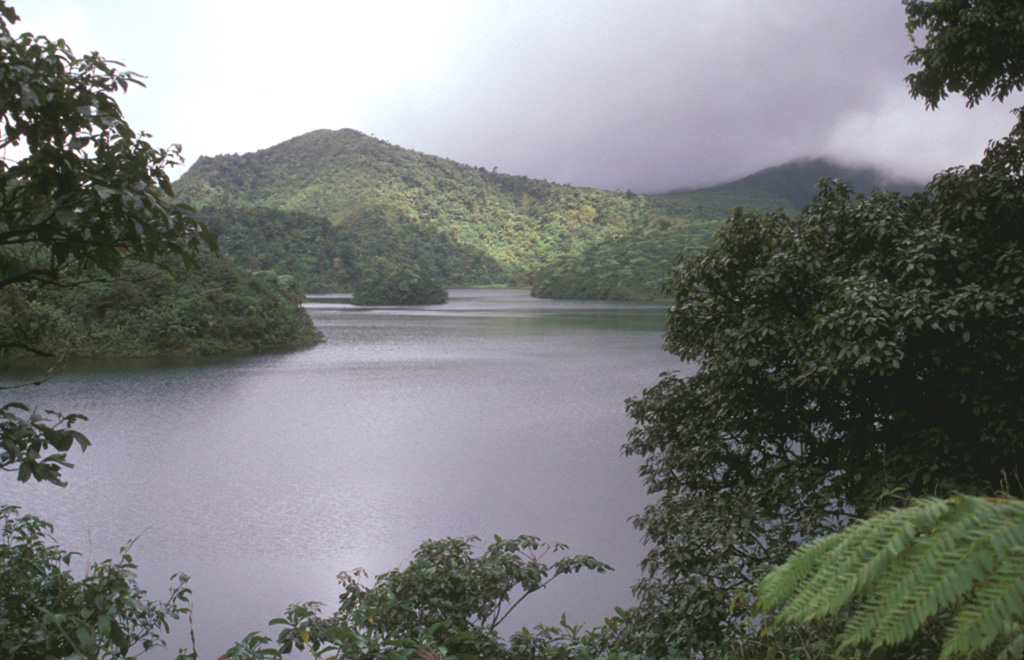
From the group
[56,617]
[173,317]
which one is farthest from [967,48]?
[173,317]

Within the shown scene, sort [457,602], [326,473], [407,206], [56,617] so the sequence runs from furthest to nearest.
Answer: [407,206], [326,473], [457,602], [56,617]

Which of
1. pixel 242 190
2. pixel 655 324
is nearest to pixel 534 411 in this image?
pixel 655 324

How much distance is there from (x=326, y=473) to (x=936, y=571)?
9481mm

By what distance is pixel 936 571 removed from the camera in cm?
85

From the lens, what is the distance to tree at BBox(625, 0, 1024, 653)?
3.81 metres

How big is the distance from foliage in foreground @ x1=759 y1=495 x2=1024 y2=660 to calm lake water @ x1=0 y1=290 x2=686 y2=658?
4.99m

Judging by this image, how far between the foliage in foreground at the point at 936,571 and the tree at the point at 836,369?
81.4 inches

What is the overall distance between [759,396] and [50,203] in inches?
173

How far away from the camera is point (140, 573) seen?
6402 millimetres

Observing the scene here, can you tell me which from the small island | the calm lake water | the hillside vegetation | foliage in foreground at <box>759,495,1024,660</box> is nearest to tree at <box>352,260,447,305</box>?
the small island

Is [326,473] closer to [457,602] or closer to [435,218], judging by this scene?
[457,602]

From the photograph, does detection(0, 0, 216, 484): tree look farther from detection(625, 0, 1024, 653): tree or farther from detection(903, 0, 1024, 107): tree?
detection(903, 0, 1024, 107): tree

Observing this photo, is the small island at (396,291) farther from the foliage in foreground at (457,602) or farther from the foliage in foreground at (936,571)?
the foliage in foreground at (936,571)

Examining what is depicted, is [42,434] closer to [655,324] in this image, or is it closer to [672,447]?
[672,447]
